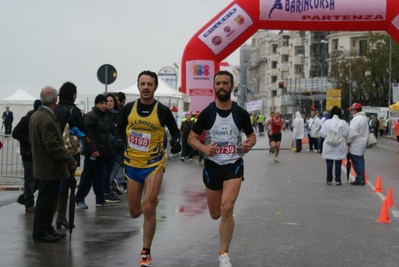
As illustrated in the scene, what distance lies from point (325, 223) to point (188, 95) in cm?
1909

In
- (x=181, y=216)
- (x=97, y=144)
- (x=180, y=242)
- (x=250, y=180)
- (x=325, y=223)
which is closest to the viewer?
(x=180, y=242)

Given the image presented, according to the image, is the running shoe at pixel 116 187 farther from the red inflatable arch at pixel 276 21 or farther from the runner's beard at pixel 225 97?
the red inflatable arch at pixel 276 21

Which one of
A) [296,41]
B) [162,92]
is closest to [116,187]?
[162,92]

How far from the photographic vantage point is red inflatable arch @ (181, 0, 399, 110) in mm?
25500

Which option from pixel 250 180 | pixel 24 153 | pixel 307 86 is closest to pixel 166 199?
pixel 24 153

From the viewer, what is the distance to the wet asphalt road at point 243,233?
8.07m

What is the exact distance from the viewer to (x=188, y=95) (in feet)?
97.5

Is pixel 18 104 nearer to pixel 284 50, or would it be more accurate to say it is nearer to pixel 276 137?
pixel 276 137

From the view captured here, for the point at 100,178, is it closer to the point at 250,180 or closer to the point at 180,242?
the point at 180,242

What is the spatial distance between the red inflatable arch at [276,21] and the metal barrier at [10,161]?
9.77 metres

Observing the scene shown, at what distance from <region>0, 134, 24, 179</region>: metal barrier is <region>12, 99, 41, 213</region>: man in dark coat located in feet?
19.5

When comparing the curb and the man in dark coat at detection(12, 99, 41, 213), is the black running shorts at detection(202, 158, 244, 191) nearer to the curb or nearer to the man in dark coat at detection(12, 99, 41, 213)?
the man in dark coat at detection(12, 99, 41, 213)

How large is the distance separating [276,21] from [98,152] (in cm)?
1503

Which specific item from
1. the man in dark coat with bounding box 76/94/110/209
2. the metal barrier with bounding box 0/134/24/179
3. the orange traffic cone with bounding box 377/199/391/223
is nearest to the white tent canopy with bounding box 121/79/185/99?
the metal barrier with bounding box 0/134/24/179
